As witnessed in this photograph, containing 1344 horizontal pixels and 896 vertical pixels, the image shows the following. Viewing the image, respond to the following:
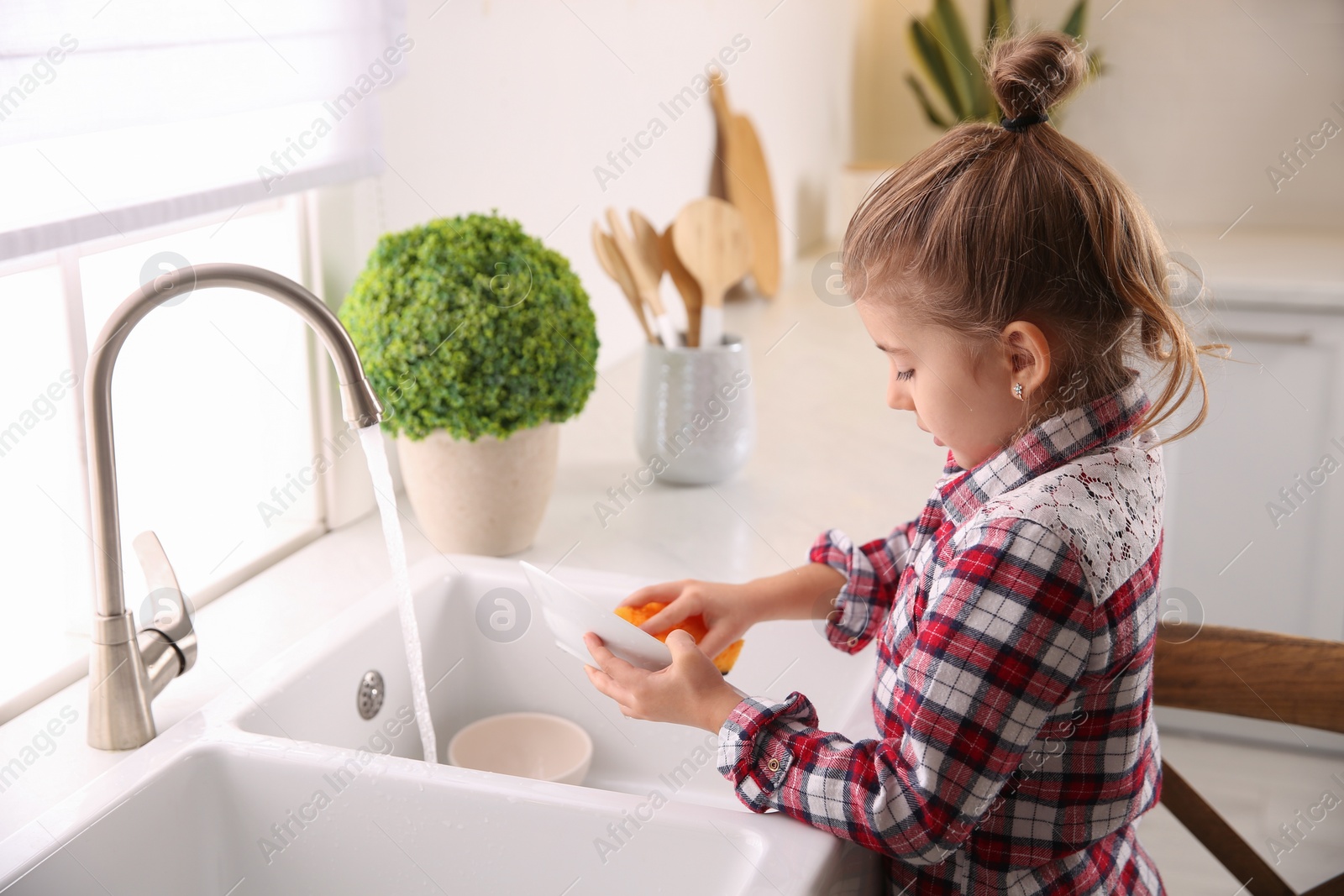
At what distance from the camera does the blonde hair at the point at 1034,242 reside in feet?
2.09

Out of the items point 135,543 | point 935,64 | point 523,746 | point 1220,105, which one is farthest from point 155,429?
point 935,64

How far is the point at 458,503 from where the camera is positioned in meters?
1.15

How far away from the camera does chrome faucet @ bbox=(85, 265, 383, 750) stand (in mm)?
741

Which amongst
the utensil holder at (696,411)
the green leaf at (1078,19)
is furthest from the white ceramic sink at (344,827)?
the green leaf at (1078,19)

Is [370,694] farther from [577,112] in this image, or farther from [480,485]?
[577,112]

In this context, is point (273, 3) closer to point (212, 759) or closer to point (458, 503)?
point (458, 503)

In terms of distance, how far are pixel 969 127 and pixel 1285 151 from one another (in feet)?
6.86

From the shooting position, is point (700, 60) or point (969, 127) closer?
point (969, 127)

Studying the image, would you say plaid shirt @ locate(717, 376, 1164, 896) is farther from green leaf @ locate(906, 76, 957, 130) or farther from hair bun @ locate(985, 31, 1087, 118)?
green leaf @ locate(906, 76, 957, 130)

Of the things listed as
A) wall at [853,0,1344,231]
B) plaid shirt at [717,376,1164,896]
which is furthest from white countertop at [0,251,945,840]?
wall at [853,0,1344,231]

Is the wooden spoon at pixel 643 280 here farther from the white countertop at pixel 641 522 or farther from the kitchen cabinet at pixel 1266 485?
the kitchen cabinet at pixel 1266 485

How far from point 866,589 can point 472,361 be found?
16.4 inches

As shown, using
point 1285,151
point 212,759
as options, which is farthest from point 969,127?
point 1285,151

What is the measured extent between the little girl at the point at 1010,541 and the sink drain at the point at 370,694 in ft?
1.10
